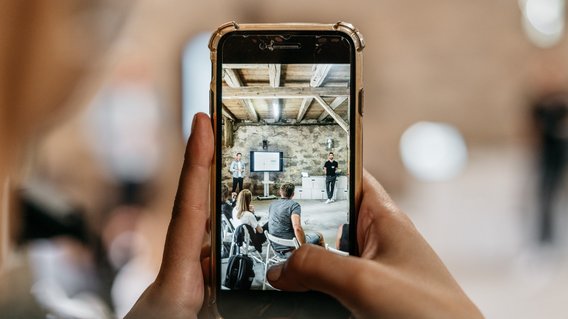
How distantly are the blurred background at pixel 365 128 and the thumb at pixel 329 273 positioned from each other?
0.66 metres

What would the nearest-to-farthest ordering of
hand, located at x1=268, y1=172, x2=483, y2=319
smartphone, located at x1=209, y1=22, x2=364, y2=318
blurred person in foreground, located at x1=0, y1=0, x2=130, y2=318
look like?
hand, located at x1=268, y1=172, x2=483, y2=319 < smartphone, located at x1=209, y1=22, x2=364, y2=318 < blurred person in foreground, located at x1=0, y1=0, x2=130, y2=318

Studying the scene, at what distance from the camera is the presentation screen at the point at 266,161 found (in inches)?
14.1

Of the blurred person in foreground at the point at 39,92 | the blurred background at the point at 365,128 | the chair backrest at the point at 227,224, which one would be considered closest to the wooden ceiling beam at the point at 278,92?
the chair backrest at the point at 227,224

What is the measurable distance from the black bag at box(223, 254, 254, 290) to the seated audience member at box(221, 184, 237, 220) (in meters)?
0.04

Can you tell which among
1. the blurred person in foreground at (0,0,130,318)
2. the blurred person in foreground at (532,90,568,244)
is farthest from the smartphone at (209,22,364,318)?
the blurred person in foreground at (532,90,568,244)

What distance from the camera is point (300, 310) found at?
1.11 feet

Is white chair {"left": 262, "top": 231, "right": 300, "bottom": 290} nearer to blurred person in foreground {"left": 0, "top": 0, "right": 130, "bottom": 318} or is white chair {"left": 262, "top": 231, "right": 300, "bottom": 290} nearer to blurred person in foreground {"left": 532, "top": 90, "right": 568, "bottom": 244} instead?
→ blurred person in foreground {"left": 0, "top": 0, "right": 130, "bottom": 318}

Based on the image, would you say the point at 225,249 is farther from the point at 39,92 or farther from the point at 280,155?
the point at 39,92

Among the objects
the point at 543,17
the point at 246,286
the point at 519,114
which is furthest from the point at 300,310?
the point at 543,17

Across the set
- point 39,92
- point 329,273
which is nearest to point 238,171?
point 329,273

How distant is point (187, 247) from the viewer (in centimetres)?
31

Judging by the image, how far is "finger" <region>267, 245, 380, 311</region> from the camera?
0.25 meters

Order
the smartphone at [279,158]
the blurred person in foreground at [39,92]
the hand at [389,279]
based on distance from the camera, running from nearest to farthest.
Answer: the hand at [389,279], the smartphone at [279,158], the blurred person in foreground at [39,92]

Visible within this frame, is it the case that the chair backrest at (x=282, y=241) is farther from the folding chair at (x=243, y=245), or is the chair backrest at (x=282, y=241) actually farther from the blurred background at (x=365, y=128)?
the blurred background at (x=365, y=128)
